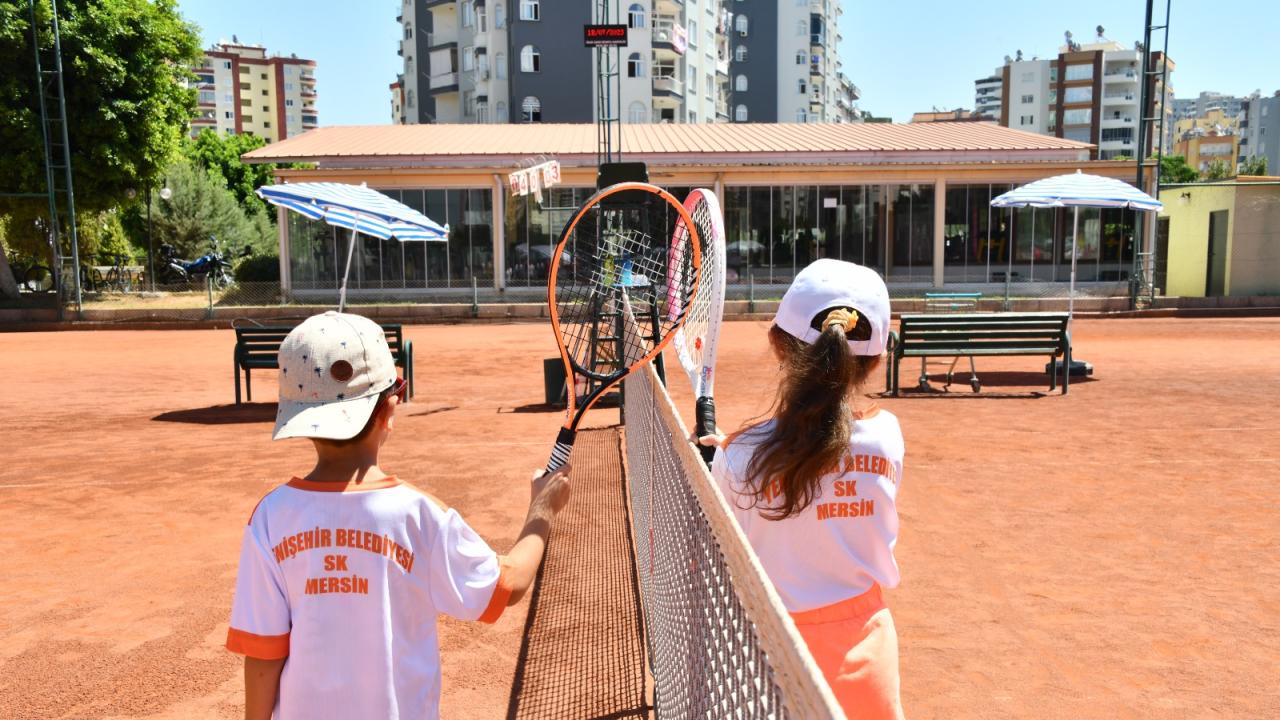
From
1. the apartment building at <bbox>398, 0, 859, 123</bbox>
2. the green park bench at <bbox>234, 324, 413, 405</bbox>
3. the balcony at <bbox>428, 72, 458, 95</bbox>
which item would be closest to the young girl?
the green park bench at <bbox>234, 324, 413, 405</bbox>

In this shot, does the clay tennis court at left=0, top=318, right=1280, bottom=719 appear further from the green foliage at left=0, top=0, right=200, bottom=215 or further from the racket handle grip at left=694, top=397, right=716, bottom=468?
the green foliage at left=0, top=0, right=200, bottom=215

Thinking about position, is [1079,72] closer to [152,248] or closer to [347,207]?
[152,248]

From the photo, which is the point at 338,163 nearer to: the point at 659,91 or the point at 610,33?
the point at 610,33

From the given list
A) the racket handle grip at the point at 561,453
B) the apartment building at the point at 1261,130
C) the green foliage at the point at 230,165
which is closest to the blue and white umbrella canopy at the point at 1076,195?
the racket handle grip at the point at 561,453

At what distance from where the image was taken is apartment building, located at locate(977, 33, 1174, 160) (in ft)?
390

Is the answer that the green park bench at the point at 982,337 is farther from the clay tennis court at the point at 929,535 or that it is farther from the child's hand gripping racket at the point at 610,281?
the child's hand gripping racket at the point at 610,281

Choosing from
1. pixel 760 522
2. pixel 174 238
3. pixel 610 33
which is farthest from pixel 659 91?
pixel 760 522

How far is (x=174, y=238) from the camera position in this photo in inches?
1502

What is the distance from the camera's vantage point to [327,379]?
2.11 m

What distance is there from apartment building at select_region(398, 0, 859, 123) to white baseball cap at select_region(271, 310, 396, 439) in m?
52.8

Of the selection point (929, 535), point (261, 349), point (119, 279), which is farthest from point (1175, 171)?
point (929, 535)

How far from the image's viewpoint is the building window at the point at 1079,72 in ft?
393

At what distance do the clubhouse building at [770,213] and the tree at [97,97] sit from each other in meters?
3.45

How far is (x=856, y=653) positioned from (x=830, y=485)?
38cm
